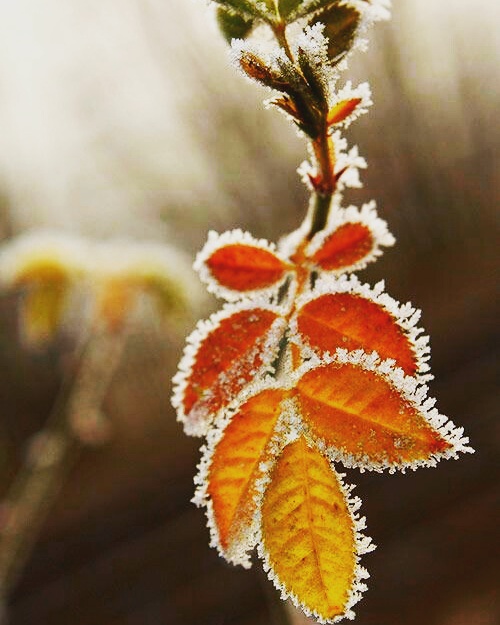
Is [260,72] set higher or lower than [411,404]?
higher

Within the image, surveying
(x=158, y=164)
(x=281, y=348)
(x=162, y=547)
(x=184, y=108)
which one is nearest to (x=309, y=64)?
(x=281, y=348)

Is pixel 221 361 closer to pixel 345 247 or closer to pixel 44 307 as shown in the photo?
pixel 345 247

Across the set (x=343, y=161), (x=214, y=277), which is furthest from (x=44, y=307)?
(x=343, y=161)

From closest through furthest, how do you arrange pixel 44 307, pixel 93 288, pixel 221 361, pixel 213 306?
1. pixel 221 361
2. pixel 44 307
3. pixel 93 288
4. pixel 213 306

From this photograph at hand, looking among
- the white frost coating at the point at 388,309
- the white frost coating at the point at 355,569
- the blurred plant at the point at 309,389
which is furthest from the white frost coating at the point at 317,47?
the white frost coating at the point at 355,569

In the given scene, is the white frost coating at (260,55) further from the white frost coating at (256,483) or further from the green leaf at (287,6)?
the white frost coating at (256,483)

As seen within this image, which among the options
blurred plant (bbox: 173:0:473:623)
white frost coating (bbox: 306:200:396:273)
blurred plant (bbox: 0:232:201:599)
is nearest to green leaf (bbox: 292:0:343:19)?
blurred plant (bbox: 173:0:473:623)

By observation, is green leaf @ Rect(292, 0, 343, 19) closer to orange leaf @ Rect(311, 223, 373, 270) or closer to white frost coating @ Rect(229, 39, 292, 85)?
white frost coating @ Rect(229, 39, 292, 85)
